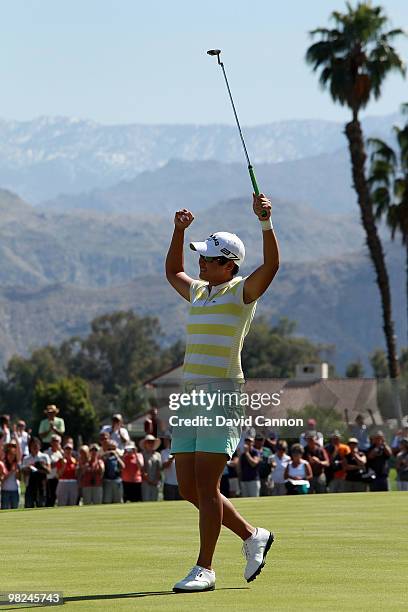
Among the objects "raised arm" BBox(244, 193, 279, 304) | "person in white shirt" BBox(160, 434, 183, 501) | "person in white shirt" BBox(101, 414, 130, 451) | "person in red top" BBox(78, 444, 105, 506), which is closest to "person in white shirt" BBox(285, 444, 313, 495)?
"person in white shirt" BBox(160, 434, 183, 501)

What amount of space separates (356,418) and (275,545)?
19473 mm

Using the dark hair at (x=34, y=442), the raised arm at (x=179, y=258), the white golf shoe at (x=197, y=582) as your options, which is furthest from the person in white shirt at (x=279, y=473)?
the white golf shoe at (x=197, y=582)

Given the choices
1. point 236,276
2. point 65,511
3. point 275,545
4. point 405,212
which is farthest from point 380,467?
point 405,212

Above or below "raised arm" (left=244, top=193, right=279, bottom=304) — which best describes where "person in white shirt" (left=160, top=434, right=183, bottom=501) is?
below

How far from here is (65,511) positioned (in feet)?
56.8

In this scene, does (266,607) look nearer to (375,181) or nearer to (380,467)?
(380,467)

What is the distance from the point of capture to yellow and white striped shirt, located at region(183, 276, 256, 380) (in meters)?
8.36

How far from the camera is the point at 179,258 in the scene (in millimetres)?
9352

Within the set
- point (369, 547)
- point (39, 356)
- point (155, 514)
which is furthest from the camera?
point (39, 356)

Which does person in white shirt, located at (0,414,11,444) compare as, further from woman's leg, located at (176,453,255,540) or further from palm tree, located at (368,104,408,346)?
palm tree, located at (368,104,408,346)

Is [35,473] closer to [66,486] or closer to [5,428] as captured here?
[66,486]

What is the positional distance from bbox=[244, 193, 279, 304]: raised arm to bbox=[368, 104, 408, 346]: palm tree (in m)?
42.2

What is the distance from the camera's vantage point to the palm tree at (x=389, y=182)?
1986 inches

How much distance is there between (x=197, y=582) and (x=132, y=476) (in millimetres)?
16945
